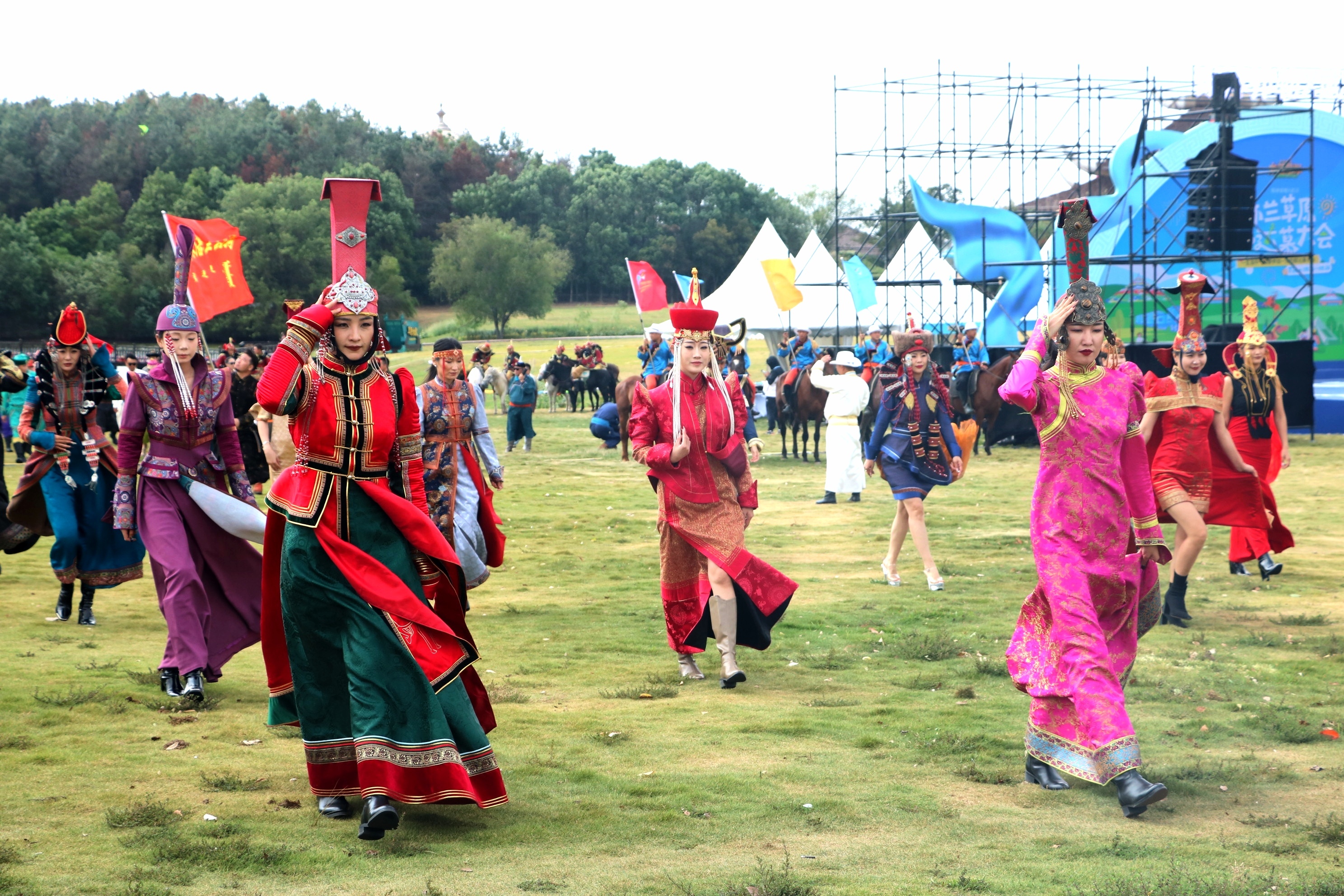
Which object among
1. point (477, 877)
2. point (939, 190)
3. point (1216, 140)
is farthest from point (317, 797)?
point (939, 190)

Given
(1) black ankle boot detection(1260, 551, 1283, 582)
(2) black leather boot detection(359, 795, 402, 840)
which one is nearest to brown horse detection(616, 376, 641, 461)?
(1) black ankle boot detection(1260, 551, 1283, 582)

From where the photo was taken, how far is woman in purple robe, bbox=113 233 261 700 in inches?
268

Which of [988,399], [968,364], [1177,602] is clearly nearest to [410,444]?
[1177,602]

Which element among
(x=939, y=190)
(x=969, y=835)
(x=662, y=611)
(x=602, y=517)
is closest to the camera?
(x=969, y=835)

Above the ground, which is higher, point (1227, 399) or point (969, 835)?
point (1227, 399)

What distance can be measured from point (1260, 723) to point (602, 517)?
9.41 metres

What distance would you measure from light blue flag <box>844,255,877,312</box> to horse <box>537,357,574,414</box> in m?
7.56

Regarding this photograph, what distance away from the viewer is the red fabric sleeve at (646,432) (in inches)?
278

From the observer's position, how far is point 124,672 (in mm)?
7227

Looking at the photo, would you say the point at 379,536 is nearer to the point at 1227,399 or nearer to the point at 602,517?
the point at 1227,399

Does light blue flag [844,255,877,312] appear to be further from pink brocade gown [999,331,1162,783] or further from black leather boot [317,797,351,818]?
black leather boot [317,797,351,818]

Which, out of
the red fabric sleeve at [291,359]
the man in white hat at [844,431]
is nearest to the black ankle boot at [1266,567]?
the man in white hat at [844,431]

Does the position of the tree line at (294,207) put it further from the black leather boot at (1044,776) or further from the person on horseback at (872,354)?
the black leather boot at (1044,776)

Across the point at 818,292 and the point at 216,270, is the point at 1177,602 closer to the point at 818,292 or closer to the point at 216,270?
the point at 216,270
